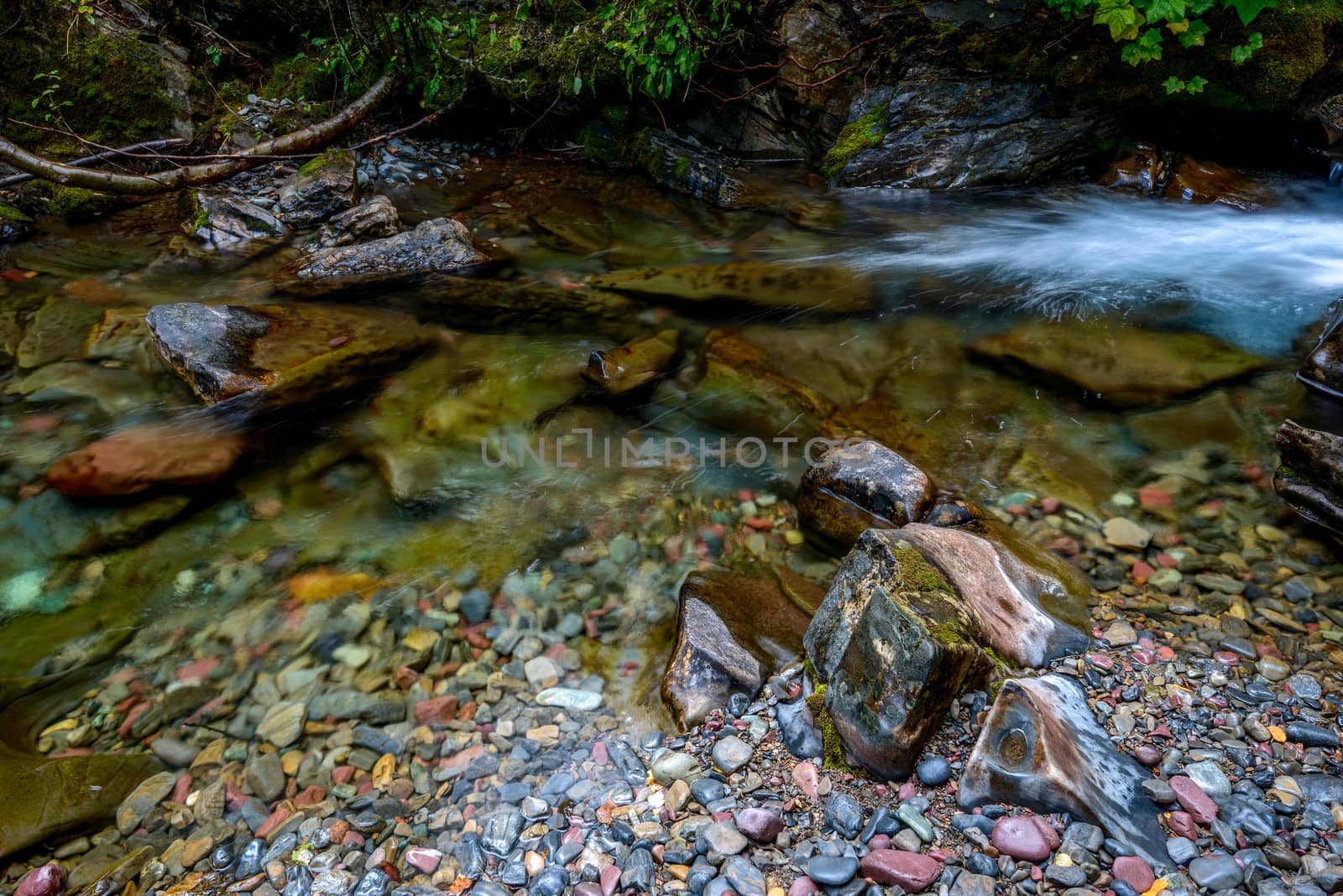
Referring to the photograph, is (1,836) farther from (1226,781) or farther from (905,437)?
(905,437)

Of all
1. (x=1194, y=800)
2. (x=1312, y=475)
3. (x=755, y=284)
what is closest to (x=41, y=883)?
(x=1194, y=800)

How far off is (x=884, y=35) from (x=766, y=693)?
26.3ft

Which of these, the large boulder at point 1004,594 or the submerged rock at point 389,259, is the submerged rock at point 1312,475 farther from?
the submerged rock at point 389,259

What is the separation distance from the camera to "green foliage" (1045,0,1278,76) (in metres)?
5.32

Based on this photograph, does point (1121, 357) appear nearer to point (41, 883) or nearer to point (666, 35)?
point (666, 35)

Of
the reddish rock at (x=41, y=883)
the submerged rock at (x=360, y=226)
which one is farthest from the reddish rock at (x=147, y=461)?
the submerged rock at (x=360, y=226)

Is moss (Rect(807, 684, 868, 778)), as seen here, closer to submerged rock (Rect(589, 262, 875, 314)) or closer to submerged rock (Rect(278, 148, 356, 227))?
submerged rock (Rect(589, 262, 875, 314))

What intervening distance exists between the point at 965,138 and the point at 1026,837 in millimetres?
7444

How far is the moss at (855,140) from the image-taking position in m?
7.81

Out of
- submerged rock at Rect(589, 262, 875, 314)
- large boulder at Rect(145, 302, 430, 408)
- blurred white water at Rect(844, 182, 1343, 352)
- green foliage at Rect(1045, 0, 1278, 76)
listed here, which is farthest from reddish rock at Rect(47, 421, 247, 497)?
green foliage at Rect(1045, 0, 1278, 76)

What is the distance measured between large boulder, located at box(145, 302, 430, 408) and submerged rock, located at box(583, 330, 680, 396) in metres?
1.45

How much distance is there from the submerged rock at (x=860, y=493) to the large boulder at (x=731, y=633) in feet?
1.22

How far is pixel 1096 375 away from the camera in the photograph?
441 centimetres

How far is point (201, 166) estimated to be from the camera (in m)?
6.86
